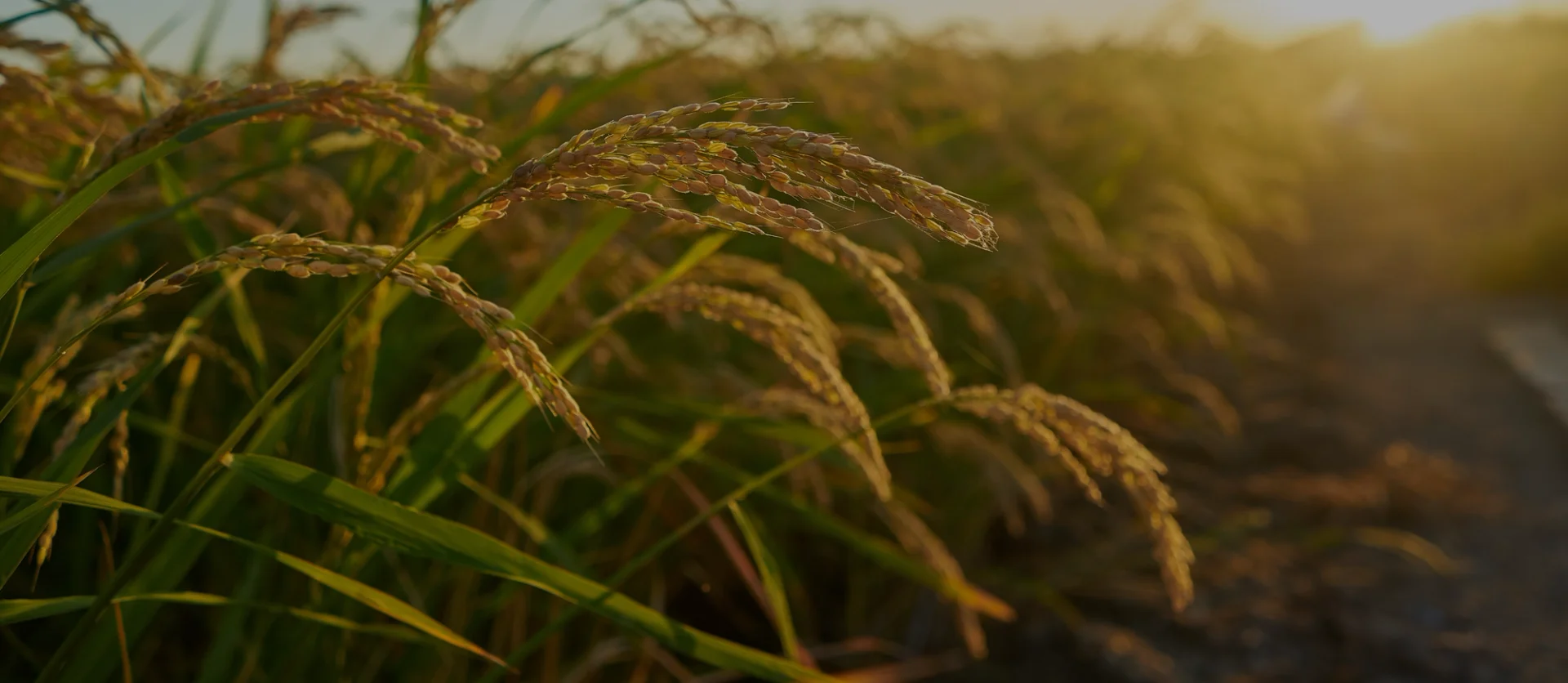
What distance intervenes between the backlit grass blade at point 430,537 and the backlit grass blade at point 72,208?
237 mm

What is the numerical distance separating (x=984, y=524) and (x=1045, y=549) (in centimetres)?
33

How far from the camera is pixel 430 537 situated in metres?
1.05

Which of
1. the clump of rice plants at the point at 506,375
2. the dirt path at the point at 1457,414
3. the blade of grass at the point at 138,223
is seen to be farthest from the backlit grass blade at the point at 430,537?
the dirt path at the point at 1457,414

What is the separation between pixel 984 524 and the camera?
282cm

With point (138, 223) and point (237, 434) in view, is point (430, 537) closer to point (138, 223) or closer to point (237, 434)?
point (237, 434)

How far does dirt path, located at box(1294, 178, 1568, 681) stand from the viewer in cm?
272

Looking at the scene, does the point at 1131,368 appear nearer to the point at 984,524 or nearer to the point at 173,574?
the point at 984,524

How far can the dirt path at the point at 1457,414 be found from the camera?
8.93 ft

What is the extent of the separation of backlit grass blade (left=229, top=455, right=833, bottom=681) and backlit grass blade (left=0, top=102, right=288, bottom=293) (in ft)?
0.78

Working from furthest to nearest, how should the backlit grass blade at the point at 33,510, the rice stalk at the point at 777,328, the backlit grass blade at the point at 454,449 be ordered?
the backlit grass blade at the point at 454,449 → the rice stalk at the point at 777,328 → the backlit grass blade at the point at 33,510

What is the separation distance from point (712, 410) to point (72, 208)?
950 millimetres

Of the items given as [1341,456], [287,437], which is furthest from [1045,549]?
[287,437]

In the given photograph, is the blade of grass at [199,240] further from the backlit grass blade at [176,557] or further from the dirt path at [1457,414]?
the dirt path at [1457,414]

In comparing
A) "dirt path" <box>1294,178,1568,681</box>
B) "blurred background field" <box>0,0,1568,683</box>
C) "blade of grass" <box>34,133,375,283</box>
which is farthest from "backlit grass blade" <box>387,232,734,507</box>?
"dirt path" <box>1294,178,1568,681</box>
